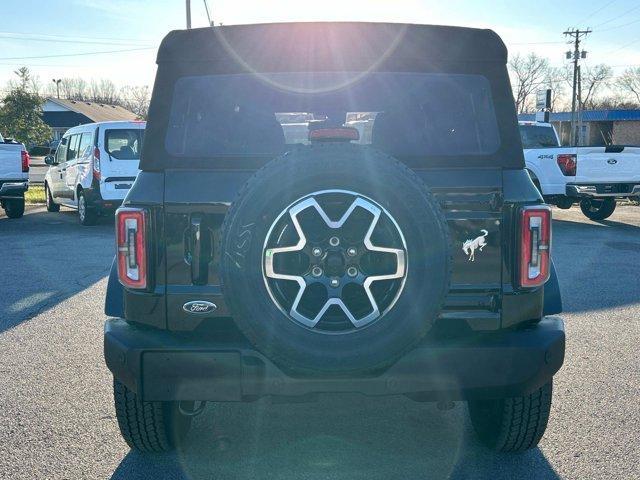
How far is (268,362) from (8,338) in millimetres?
3583

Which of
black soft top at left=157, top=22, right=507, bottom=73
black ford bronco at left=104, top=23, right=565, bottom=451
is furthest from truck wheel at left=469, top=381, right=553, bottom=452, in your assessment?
black soft top at left=157, top=22, right=507, bottom=73

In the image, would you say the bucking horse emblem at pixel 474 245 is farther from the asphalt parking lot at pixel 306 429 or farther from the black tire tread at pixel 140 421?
the black tire tread at pixel 140 421

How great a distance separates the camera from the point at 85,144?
13.5 m

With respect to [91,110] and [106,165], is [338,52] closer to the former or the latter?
[106,165]

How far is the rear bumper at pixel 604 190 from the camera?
43.0 ft

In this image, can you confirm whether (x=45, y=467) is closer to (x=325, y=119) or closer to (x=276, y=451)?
(x=276, y=451)

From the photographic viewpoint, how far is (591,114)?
→ 6919 cm

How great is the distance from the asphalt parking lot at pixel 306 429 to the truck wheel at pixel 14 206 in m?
9.09

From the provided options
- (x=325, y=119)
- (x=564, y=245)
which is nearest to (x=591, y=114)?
(x=564, y=245)

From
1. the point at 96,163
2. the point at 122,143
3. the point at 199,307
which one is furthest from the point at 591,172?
the point at 199,307

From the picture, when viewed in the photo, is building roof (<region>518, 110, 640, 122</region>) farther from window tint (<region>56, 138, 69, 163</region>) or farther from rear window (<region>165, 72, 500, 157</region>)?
rear window (<region>165, 72, 500, 157</region>)

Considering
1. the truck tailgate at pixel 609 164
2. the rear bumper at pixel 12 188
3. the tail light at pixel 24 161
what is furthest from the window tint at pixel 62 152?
the truck tailgate at pixel 609 164

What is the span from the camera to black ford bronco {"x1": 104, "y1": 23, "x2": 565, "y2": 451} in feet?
8.54

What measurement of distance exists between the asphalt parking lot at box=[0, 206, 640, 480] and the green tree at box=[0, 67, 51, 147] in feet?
178
